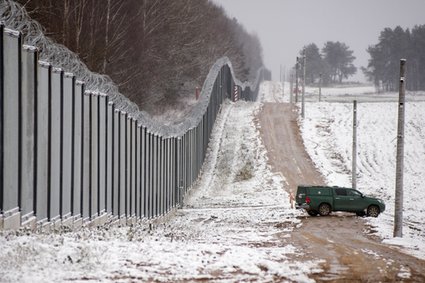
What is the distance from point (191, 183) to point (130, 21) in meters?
15.3

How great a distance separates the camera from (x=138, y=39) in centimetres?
6600

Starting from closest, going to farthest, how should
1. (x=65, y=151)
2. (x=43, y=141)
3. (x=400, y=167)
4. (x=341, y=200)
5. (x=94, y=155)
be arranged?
1. (x=43, y=141)
2. (x=65, y=151)
3. (x=94, y=155)
4. (x=400, y=167)
5. (x=341, y=200)

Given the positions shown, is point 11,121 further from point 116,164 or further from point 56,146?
point 116,164

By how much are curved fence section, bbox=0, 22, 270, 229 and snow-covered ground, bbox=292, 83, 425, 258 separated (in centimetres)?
1186

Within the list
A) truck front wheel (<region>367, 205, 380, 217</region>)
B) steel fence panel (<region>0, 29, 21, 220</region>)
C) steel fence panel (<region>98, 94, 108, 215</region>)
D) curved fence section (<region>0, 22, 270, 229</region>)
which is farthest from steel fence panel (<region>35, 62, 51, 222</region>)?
truck front wheel (<region>367, 205, 380, 217</region>)

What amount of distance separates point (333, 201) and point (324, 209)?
0.65m

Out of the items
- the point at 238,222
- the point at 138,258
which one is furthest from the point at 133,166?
the point at 138,258

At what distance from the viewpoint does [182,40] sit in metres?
87.4

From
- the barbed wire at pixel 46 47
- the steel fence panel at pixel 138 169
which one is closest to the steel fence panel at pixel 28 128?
the barbed wire at pixel 46 47

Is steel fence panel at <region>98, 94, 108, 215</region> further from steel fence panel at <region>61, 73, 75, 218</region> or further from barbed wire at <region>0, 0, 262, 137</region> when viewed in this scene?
steel fence panel at <region>61, 73, 75, 218</region>

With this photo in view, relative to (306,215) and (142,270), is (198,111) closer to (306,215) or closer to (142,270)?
(306,215)

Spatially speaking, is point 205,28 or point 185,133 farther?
point 205,28

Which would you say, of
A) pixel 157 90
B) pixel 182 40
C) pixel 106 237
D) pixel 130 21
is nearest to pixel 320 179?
pixel 130 21

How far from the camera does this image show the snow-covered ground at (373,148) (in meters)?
56.6
